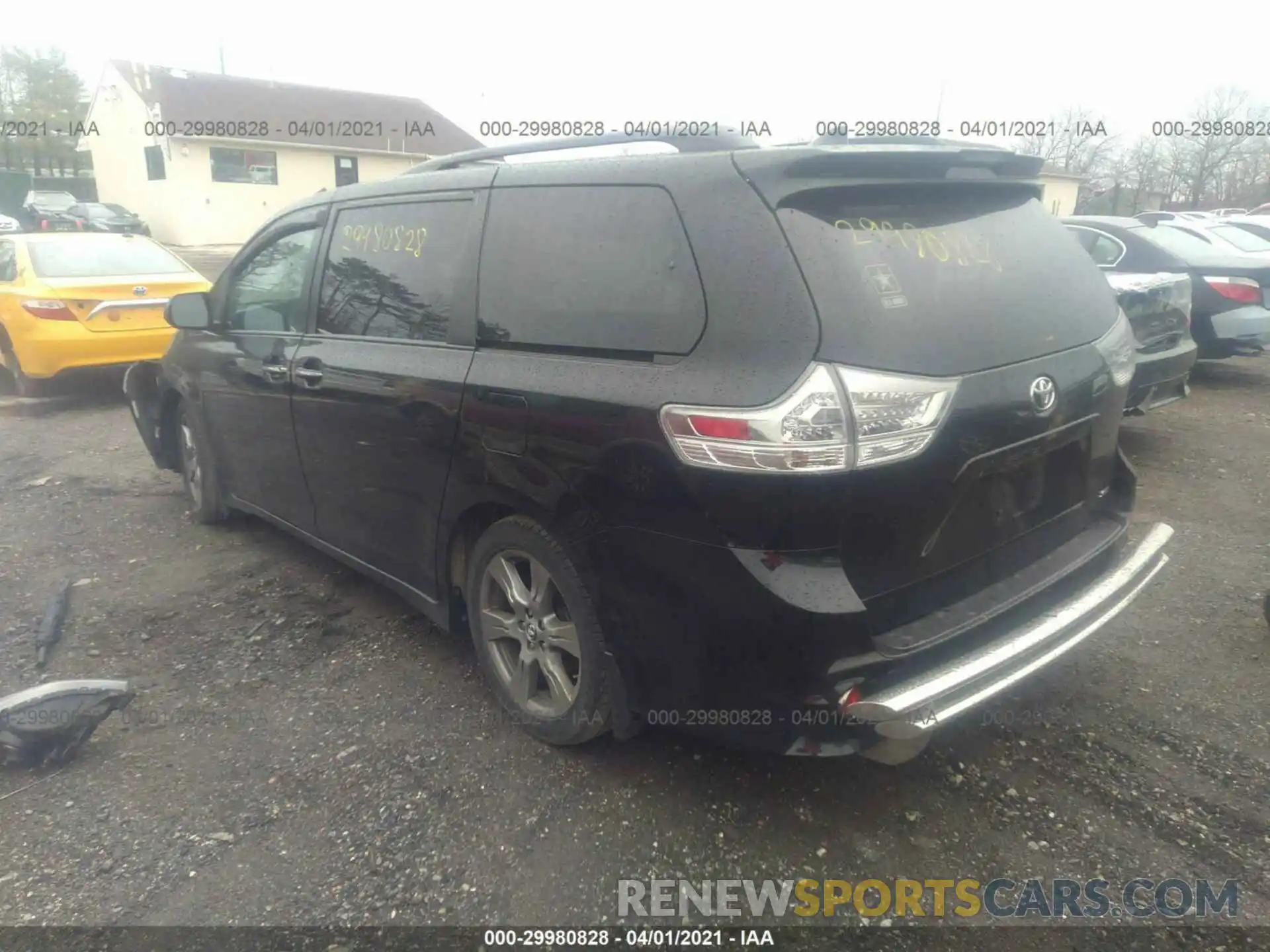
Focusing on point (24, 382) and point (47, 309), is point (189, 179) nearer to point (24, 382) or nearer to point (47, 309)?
point (24, 382)

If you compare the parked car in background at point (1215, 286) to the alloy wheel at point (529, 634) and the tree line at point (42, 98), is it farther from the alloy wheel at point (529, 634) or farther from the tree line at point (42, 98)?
the tree line at point (42, 98)

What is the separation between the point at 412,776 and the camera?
2818 mm

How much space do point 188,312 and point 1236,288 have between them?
8.26 meters

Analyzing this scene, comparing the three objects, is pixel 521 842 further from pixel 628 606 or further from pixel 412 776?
pixel 628 606

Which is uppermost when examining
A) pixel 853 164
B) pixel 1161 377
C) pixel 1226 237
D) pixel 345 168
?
pixel 345 168

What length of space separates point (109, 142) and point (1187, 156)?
165 ft

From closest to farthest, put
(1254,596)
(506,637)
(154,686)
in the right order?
(506,637) → (154,686) → (1254,596)

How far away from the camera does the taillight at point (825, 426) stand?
208cm

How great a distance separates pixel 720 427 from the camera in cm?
215

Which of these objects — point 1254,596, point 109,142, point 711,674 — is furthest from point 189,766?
point 109,142

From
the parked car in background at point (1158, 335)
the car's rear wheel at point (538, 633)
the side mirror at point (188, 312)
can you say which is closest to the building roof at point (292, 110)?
the side mirror at point (188, 312)

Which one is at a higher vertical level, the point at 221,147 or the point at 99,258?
the point at 221,147

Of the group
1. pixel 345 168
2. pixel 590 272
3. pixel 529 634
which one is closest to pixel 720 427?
pixel 590 272

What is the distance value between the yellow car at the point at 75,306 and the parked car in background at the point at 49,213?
72.5 feet
